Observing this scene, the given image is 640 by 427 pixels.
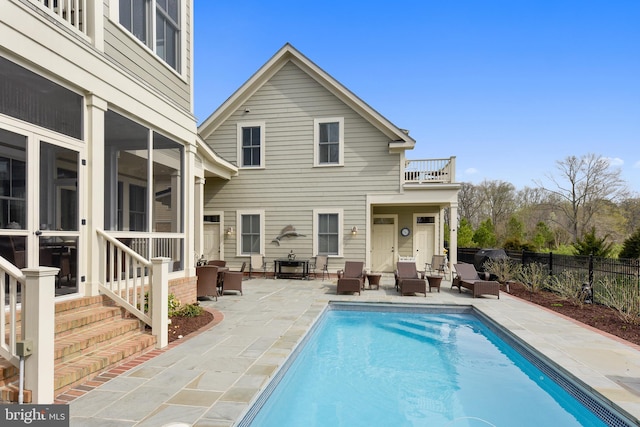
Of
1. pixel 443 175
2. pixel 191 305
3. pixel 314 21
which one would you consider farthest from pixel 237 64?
pixel 191 305

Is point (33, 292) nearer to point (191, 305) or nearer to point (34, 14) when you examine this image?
point (34, 14)

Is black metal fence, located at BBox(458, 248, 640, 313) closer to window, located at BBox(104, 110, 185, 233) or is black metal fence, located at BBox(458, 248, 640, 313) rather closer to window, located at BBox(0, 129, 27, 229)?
window, located at BBox(104, 110, 185, 233)

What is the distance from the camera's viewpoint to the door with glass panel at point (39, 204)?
3705mm

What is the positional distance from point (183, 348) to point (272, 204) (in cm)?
867

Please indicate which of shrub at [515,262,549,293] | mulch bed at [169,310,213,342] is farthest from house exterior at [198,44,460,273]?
mulch bed at [169,310,213,342]

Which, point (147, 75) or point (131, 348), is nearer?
point (131, 348)

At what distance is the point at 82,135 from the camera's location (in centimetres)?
445

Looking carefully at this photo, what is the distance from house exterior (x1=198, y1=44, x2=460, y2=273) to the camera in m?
12.2

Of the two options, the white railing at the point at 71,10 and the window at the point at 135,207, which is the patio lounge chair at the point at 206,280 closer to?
the window at the point at 135,207

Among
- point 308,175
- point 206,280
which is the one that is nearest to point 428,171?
point 308,175

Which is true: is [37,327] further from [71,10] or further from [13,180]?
[71,10]

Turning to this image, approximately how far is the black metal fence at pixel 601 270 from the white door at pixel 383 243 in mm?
5106

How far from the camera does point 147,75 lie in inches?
227

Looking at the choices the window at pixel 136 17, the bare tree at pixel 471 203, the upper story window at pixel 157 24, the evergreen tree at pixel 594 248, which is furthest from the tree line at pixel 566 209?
the window at pixel 136 17
